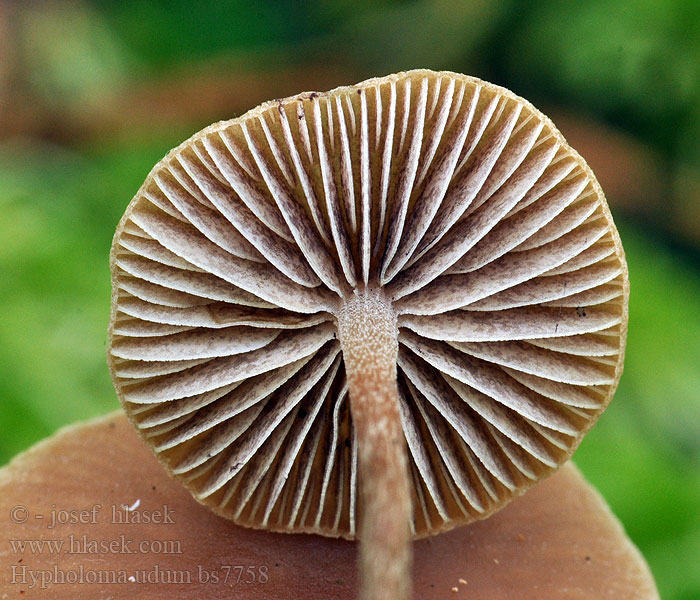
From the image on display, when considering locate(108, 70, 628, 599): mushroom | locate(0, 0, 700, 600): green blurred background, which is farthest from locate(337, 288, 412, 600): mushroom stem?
locate(0, 0, 700, 600): green blurred background

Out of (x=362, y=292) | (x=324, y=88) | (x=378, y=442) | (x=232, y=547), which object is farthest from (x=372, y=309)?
(x=324, y=88)

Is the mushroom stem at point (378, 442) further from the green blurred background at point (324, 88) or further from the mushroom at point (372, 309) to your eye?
the green blurred background at point (324, 88)

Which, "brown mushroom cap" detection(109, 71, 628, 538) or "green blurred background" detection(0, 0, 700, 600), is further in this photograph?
"green blurred background" detection(0, 0, 700, 600)

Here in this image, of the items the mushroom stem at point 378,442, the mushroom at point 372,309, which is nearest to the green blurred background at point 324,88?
the mushroom at point 372,309

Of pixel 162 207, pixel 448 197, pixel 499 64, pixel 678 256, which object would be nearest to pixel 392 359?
pixel 448 197

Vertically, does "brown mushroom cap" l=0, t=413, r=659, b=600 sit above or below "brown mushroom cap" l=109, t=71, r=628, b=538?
below

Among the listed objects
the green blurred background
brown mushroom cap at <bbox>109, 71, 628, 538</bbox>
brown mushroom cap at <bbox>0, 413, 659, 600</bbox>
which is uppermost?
the green blurred background

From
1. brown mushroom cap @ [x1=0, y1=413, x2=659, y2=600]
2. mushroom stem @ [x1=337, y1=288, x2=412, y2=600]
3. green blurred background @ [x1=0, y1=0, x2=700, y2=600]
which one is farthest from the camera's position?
green blurred background @ [x1=0, y1=0, x2=700, y2=600]

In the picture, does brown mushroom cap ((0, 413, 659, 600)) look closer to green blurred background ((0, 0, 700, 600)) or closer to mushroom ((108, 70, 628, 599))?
mushroom ((108, 70, 628, 599))
